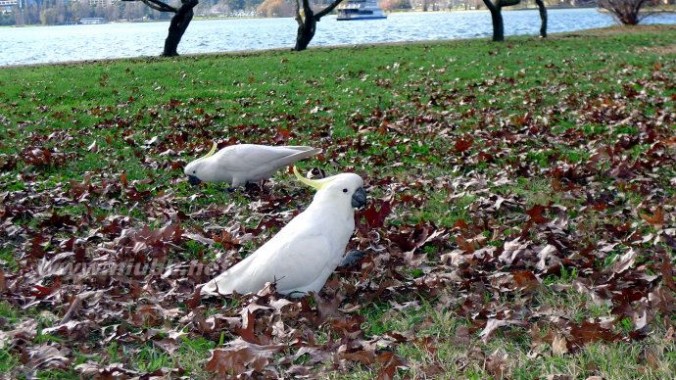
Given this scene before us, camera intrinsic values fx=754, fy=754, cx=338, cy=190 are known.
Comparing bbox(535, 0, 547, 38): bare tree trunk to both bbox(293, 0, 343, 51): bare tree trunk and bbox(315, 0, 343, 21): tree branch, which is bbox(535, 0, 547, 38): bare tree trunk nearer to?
bbox(315, 0, 343, 21): tree branch

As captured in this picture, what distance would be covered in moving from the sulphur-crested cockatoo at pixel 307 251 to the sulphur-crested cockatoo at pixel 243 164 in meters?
2.08

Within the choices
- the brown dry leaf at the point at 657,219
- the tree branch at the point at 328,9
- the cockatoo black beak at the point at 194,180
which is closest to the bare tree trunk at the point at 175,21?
the tree branch at the point at 328,9

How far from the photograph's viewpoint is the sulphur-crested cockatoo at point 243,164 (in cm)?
704

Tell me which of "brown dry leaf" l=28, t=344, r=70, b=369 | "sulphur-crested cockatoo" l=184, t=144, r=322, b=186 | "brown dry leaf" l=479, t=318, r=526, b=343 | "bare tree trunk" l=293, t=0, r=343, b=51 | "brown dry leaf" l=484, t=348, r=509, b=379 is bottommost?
"brown dry leaf" l=28, t=344, r=70, b=369

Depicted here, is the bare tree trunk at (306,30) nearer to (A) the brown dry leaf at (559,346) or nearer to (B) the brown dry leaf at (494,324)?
(B) the brown dry leaf at (494,324)

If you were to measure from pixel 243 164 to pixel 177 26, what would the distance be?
25261 mm

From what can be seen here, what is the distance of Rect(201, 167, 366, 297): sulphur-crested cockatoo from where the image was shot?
4484 millimetres

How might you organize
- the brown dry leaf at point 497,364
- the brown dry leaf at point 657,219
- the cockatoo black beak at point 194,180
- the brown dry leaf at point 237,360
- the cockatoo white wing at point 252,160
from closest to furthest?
1. the brown dry leaf at point 497,364
2. the brown dry leaf at point 237,360
3. the brown dry leaf at point 657,219
4. the cockatoo white wing at point 252,160
5. the cockatoo black beak at point 194,180

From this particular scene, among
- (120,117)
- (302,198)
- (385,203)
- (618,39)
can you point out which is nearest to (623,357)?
(385,203)

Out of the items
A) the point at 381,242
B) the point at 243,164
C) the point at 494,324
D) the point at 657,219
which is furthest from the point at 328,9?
the point at 494,324

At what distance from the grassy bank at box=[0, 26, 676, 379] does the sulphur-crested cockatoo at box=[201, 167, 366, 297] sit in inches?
4.8

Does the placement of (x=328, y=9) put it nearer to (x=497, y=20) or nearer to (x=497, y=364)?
(x=497, y=20)

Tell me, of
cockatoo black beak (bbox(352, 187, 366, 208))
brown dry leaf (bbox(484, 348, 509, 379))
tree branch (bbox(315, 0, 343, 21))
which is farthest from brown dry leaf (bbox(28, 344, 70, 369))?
tree branch (bbox(315, 0, 343, 21))

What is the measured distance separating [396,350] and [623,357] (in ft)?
3.62
